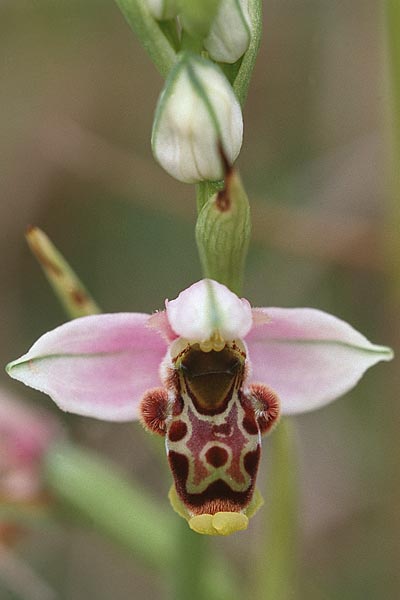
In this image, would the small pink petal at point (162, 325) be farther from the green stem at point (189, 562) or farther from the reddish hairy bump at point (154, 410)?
the green stem at point (189, 562)

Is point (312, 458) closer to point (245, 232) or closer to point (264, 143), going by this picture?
point (264, 143)

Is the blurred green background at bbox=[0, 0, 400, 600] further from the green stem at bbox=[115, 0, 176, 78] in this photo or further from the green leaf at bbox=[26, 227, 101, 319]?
the green stem at bbox=[115, 0, 176, 78]

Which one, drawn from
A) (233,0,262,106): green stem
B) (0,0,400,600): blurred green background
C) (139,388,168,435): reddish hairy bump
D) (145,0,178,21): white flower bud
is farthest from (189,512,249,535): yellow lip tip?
(0,0,400,600): blurred green background

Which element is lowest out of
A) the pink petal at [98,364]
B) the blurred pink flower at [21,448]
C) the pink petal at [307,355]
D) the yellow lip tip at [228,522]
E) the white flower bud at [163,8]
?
the blurred pink flower at [21,448]

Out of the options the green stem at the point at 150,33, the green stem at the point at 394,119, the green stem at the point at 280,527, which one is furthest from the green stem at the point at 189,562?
the green stem at the point at 394,119

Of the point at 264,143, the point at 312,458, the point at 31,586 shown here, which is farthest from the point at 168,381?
the point at 264,143

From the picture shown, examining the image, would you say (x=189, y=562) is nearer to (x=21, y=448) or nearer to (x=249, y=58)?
(x=21, y=448)
